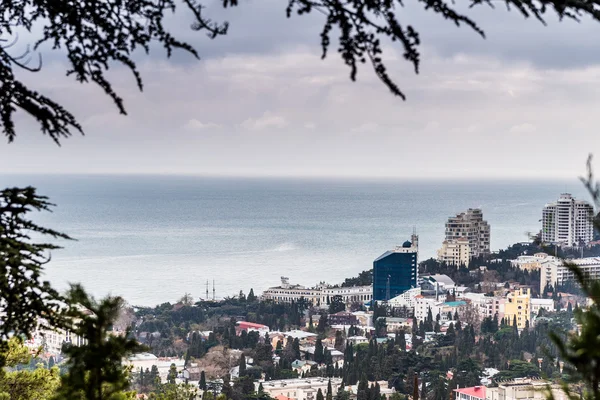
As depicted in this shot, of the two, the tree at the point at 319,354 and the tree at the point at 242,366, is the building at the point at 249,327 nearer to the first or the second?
the tree at the point at 319,354

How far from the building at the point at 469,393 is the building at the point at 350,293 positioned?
1417cm

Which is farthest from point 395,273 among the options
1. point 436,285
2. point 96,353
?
point 96,353

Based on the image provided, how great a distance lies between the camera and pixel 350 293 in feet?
118

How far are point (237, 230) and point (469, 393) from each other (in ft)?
153

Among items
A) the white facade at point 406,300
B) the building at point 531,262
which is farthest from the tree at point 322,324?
the building at point 531,262

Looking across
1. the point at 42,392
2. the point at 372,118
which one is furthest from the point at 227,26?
the point at 372,118

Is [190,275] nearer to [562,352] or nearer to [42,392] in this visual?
[42,392]

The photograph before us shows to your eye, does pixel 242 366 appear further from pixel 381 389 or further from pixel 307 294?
pixel 307 294

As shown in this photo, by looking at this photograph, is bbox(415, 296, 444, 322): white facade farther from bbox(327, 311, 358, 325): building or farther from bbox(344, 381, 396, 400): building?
bbox(344, 381, 396, 400): building

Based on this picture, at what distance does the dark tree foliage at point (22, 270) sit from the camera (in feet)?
7.16

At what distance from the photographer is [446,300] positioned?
1270 inches

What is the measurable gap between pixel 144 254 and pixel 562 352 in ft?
163

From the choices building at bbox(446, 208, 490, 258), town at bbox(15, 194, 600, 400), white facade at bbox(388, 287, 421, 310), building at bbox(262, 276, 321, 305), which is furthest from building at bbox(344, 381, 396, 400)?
building at bbox(446, 208, 490, 258)

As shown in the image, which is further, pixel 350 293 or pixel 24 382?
pixel 350 293
